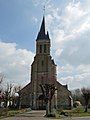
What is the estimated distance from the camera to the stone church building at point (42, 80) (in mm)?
70750

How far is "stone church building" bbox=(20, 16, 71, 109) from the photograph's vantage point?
70750mm

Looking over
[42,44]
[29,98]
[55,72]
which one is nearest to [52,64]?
[55,72]

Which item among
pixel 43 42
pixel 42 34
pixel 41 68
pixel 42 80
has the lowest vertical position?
pixel 42 80

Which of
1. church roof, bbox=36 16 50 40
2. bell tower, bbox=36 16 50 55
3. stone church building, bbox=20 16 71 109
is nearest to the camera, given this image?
stone church building, bbox=20 16 71 109

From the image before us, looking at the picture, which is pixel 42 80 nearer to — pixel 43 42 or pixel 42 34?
pixel 43 42

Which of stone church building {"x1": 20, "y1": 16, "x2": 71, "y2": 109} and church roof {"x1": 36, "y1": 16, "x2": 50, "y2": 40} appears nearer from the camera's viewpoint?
stone church building {"x1": 20, "y1": 16, "x2": 71, "y2": 109}

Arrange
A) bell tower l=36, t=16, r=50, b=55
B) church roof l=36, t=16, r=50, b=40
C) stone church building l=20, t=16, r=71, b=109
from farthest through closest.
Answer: church roof l=36, t=16, r=50, b=40 → bell tower l=36, t=16, r=50, b=55 → stone church building l=20, t=16, r=71, b=109

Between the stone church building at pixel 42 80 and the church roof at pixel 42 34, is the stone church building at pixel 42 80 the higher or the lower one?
the lower one

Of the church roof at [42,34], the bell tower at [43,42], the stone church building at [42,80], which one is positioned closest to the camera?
the stone church building at [42,80]

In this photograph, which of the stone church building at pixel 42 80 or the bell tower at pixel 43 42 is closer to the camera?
the stone church building at pixel 42 80

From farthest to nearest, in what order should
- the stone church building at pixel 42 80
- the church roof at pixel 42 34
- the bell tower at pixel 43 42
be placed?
the church roof at pixel 42 34 < the bell tower at pixel 43 42 < the stone church building at pixel 42 80

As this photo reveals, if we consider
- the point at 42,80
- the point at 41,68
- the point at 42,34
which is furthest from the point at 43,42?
the point at 42,80

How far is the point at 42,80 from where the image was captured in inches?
2822

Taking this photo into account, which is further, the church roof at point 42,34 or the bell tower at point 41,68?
the church roof at point 42,34
